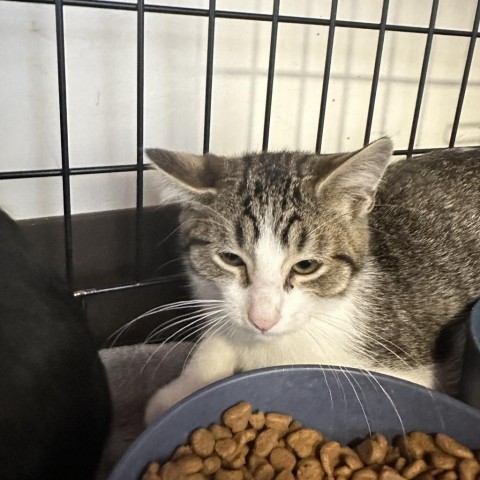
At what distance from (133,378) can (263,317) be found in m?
0.53

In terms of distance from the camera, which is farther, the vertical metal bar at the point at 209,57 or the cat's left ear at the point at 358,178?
the vertical metal bar at the point at 209,57

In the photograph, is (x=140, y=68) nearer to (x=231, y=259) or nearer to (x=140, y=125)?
(x=140, y=125)

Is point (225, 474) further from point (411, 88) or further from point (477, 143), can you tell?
point (477, 143)

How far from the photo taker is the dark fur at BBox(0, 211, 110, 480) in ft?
2.65

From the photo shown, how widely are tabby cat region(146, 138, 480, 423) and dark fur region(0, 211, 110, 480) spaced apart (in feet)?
0.60

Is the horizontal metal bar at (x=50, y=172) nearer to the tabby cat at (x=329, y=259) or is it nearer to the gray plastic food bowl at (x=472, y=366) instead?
the tabby cat at (x=329, y=259)

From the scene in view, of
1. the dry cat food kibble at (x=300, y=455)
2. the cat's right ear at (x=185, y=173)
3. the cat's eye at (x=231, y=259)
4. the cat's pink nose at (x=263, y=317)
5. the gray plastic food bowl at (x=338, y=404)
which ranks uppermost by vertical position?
the cat's right ear at (x=185, y=173)

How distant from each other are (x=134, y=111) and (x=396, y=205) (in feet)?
2.30

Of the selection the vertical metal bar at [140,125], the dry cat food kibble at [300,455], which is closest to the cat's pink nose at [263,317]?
the dry cat food kibble at [300,455]

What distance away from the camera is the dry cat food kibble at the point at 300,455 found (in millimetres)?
812

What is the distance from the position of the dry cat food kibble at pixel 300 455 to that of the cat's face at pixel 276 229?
0.48 ft

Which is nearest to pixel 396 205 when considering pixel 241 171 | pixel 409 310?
pixel 409 310

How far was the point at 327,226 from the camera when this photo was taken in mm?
949

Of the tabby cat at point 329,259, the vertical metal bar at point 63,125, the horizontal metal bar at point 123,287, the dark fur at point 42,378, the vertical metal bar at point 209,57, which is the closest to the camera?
the dark fur at point 42,378
